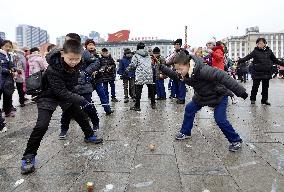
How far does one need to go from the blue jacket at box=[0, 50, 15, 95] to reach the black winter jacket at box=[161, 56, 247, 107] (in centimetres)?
477

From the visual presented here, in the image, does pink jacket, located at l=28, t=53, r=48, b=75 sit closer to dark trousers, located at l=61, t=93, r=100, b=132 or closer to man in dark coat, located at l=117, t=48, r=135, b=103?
man in dark coat, located at l=117, t=48, r=135, b=103

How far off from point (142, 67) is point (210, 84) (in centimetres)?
434

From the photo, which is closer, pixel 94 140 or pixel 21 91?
pixel 94 140

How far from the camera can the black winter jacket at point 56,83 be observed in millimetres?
4566

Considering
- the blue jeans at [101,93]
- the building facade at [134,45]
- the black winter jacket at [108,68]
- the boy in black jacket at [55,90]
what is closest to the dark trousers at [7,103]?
the blue jeans at [101,93]

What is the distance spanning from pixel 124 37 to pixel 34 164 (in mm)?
50948

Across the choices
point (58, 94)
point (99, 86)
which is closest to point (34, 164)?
point (58, 94)

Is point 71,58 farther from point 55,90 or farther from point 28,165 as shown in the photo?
point 28,165

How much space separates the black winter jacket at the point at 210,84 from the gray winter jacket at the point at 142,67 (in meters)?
3.70

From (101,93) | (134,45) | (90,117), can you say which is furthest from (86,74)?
(134,45)

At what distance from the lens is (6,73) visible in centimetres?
853

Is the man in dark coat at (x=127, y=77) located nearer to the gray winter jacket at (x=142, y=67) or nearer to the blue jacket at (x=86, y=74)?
the gray winter jacket at (x=142, y=67)

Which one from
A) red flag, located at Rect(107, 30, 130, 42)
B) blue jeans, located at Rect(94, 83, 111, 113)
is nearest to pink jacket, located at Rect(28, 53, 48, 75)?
blue jeans, located at Rect(94, 83, 111, 113)

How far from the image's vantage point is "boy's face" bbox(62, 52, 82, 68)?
14.5ft
